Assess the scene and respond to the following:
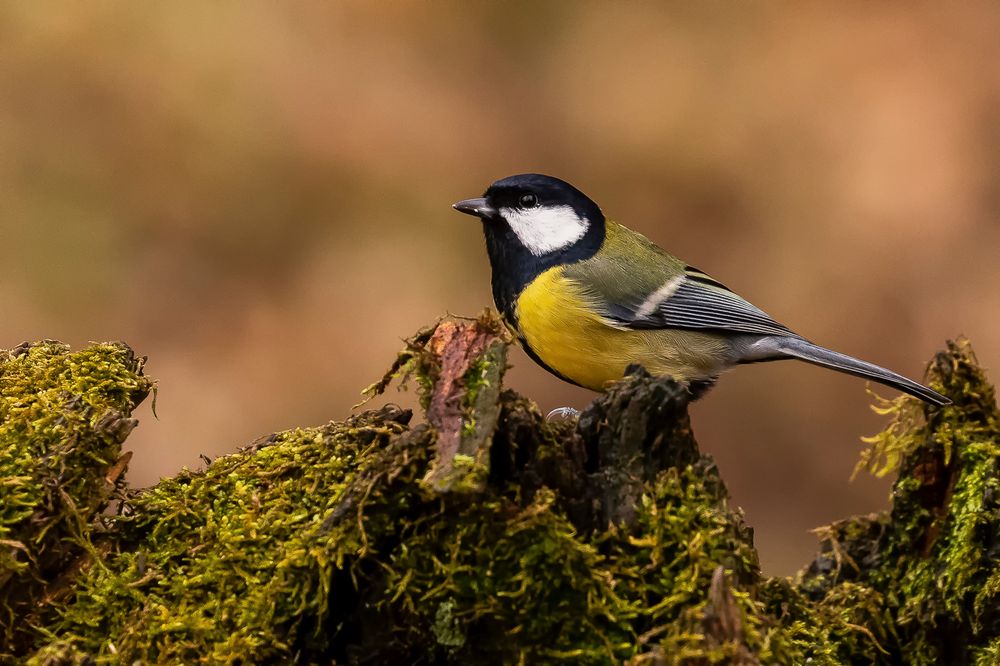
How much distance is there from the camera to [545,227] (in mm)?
3109

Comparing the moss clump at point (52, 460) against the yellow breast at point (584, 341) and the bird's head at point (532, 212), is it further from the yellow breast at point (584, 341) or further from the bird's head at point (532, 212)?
the bird's head at point (532, 212)

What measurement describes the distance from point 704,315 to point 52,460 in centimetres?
193

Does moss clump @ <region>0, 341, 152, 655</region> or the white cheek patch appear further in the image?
the white cheek patch

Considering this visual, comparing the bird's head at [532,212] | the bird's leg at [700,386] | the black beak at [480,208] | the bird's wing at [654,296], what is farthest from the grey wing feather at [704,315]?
the black beak at [480,208]

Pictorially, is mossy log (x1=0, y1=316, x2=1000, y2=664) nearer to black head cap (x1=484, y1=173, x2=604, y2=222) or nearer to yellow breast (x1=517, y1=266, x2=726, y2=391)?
yellow breast (x1=517, y1=266, x2=726, y2=391)

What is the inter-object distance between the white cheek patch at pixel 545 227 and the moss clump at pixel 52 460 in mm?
1391

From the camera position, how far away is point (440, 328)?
5.97 ft

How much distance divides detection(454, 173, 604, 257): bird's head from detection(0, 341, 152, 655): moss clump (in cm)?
138

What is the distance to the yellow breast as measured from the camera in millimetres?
2844

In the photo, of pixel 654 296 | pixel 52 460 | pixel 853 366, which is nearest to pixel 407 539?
pixel 52 460

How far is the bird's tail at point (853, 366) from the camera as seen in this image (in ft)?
7.46

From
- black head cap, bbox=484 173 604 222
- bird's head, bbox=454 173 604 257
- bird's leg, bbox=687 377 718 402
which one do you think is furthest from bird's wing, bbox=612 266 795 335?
black head cap, bbox=484 173 604 222

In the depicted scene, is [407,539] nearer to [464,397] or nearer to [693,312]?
[464,397]

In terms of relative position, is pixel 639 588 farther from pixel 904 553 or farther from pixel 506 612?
pixel 904 553
